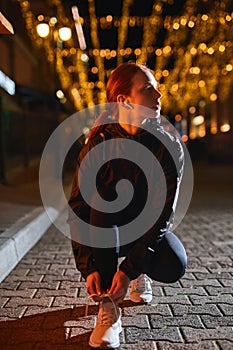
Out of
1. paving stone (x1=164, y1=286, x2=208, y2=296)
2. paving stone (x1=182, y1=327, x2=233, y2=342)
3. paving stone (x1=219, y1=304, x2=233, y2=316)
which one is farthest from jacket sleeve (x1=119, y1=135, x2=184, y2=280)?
paving stone (x1=164, y1=286, x2=208, y2=296)

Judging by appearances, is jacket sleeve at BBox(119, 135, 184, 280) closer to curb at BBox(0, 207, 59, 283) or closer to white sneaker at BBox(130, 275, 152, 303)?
white sneaker at BBox(130, 275, 152, 303)

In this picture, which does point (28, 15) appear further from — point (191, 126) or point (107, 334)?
point (191, 126)

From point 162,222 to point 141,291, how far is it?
906mm

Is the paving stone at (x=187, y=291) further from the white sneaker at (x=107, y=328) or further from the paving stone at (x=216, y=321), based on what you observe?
the white sneaker at (x=107, y=328)

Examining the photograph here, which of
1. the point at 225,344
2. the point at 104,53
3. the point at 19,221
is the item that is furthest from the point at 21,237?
the point at 104,53

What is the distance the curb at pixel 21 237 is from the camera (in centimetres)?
434

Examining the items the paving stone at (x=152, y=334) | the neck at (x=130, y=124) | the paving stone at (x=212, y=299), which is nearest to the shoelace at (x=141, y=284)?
the paving stone at (x=212, y=299)

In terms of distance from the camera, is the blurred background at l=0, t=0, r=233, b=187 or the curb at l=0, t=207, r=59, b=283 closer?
the curb at l=0, t=207, r=59, b=283

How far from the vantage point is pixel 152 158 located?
9.19 ft

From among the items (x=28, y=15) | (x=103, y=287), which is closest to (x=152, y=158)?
(x=103, y=287)

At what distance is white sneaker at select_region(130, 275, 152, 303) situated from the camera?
341 cm

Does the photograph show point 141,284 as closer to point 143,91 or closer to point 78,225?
point 78,225

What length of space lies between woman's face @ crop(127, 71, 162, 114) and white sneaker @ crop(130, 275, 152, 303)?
1.32 metres

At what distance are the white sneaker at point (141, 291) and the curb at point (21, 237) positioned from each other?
4.19 feet
